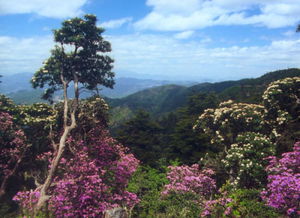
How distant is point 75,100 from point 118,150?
435 centimetres

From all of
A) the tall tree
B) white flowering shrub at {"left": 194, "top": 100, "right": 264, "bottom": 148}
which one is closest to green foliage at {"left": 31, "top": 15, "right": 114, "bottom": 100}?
the tall tree

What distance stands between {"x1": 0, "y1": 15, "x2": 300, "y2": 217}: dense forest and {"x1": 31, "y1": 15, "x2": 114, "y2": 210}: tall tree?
2.6 inches

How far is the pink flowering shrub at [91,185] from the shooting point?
11.6 meters

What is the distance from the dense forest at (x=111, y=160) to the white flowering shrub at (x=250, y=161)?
0.05 metres

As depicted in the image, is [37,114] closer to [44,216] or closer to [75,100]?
[75,100]

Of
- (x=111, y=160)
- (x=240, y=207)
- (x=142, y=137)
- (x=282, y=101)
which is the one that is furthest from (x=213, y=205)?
(x=142, y=137)

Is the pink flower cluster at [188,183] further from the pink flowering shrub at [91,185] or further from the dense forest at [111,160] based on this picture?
the pink flowering shrub at [91,185]

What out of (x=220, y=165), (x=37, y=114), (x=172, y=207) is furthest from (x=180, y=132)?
(x=172, y=207)

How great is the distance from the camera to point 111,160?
623 inches

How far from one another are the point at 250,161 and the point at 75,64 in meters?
12.7

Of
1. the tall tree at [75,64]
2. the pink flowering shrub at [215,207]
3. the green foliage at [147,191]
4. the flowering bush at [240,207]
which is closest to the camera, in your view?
the flowering bush at [240,207]

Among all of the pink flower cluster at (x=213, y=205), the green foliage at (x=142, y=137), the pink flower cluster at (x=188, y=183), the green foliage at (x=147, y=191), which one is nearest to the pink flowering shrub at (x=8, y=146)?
the green foliage at (x=147, y=191)

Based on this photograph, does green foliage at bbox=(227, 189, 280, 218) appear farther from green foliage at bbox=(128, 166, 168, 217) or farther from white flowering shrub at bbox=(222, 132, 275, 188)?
green foliage at bbox=(128, 166, 168, 217)

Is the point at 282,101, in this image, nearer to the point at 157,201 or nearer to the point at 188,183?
the point at 188,183
